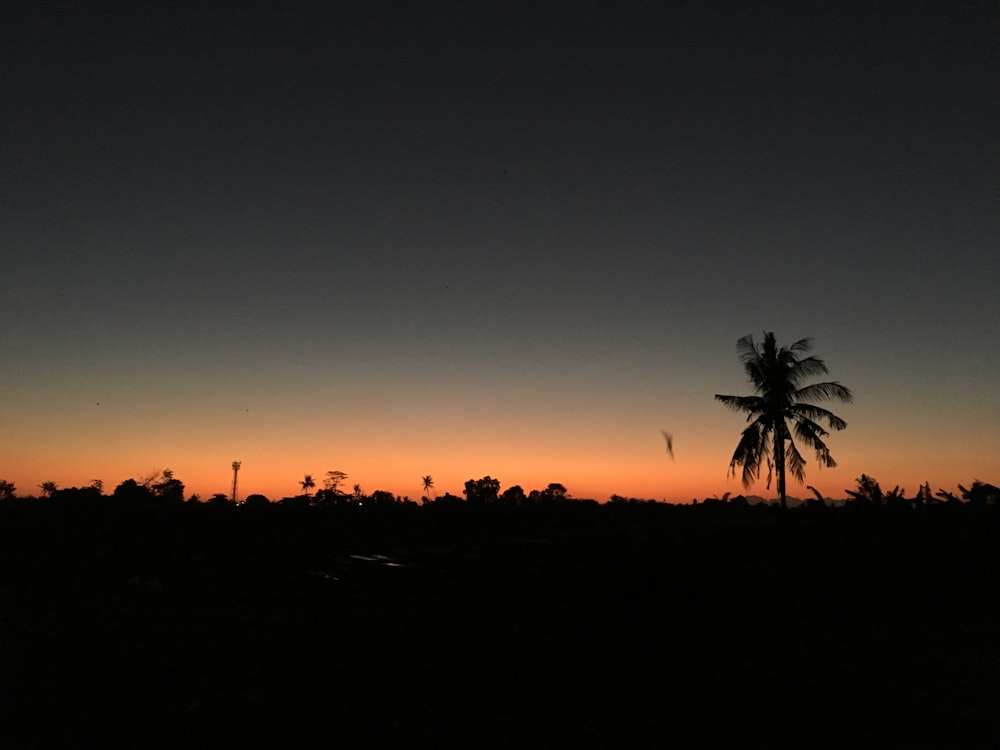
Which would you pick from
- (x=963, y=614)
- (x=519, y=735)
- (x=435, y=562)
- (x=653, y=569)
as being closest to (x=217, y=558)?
(x=435, y=562)

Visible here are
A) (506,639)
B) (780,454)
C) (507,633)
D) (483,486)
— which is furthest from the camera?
(483,486)

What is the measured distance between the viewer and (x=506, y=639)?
794cm

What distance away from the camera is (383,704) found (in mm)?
5383

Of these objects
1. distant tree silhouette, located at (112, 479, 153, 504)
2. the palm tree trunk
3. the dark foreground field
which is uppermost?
the palm tree trunk

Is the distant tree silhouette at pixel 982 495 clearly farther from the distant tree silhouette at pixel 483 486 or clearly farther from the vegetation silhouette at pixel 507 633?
the distant tree silhouette at pixel 483 486

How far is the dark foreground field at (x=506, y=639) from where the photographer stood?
5.02 metres

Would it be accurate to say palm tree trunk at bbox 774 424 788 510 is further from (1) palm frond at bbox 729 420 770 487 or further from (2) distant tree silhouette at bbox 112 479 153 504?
(2) distant tree silhouette at bbox 112 479 153 504

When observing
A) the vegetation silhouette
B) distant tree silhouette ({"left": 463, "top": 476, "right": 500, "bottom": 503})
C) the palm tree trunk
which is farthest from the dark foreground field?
distant tree silhouette ({"left": 463, "top": 476, "right": 500, "bottom": 503})

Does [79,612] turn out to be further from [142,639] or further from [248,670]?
[248,670]

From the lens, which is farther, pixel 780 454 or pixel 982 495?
pixel 780 454

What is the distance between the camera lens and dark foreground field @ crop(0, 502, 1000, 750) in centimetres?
502

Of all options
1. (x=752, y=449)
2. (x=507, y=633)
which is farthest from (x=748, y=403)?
(x=507, y=633)

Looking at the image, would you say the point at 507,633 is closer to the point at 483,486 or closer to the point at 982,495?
the point at 982,495

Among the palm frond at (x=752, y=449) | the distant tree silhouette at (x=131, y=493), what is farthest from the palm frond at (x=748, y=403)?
the distant tree silhouette at (x=131, y=493)
